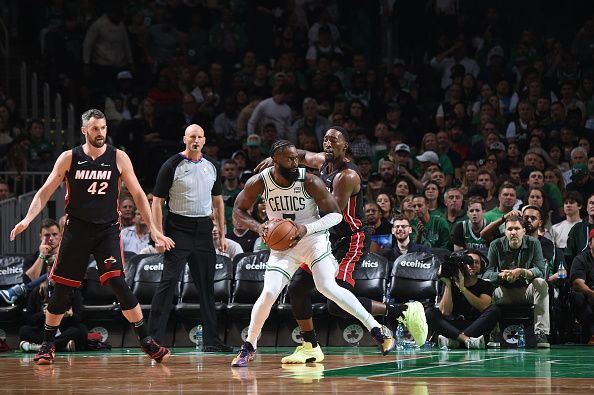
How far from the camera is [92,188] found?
11773mm

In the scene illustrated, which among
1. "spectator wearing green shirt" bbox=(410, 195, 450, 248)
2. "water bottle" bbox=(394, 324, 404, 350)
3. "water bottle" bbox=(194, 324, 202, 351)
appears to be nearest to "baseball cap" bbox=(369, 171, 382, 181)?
"spectator wearing green shirt" bbox=(410, 195, 450, 248)

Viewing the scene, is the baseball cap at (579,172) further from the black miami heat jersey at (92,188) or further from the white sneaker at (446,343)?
the black miami heat jersey at (92,188)

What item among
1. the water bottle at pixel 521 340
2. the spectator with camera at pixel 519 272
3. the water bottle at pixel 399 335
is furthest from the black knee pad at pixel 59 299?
the water bottle at pixel 521 340

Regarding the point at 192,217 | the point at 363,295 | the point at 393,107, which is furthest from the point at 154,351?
the point at 393,107

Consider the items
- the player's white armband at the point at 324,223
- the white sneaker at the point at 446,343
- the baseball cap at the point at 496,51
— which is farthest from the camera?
the baseball cap at the point at 496,51

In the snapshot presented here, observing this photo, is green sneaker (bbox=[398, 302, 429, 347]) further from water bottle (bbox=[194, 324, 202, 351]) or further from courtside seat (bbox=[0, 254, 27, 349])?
courtside seat (bbox=[0, 254, 27, 349])

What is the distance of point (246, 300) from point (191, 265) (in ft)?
5.64

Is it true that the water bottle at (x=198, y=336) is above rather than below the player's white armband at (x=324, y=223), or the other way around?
below

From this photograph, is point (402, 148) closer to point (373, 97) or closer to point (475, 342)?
→ point (373, 97)

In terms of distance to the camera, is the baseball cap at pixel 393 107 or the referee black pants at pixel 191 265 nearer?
the referee black pants at pixel 191 265

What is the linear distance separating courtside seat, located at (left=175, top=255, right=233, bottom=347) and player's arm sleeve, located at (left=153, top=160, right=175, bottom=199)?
6.22 ft

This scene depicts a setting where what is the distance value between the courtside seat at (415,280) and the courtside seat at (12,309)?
4.59 meters

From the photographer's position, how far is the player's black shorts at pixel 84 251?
11719 millimetres

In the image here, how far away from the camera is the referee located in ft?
43.3
